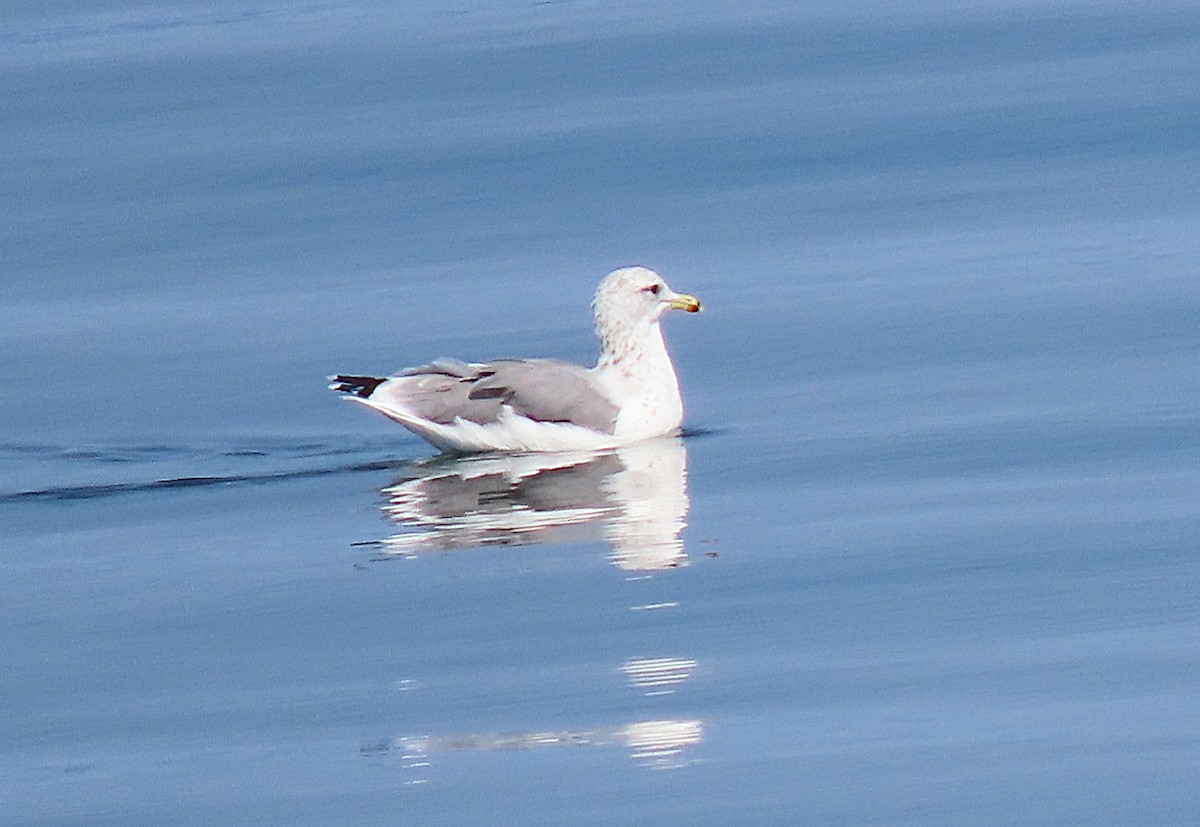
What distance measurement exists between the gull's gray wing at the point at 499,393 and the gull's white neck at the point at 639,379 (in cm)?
7

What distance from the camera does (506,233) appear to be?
585 inches

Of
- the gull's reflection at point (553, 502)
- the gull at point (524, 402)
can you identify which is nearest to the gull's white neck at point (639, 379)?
the gull at point (524, 402)

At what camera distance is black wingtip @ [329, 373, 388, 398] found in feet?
36.1

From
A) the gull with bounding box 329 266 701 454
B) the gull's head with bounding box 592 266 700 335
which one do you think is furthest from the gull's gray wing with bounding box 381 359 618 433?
the gull's head with bounding box 592 266 700 335

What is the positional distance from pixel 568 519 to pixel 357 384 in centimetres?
201

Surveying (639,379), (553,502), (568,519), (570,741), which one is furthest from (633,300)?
(570,741)

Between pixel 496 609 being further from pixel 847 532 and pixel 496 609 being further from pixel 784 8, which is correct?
pixel 784 8

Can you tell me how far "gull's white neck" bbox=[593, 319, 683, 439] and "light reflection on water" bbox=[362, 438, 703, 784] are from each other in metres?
0.14

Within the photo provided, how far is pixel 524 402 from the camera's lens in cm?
1099

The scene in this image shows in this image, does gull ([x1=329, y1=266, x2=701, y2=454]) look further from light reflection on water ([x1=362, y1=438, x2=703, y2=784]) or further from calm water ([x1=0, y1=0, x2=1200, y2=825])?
calm water ([x1=0, y1=0, x2=1200, y2=825])

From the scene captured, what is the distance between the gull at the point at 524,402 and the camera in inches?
431

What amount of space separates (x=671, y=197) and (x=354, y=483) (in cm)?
565

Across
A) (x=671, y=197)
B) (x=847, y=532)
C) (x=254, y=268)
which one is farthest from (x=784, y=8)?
(x=847, y=532)

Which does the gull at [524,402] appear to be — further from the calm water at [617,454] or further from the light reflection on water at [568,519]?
the calm water at [617,454]
